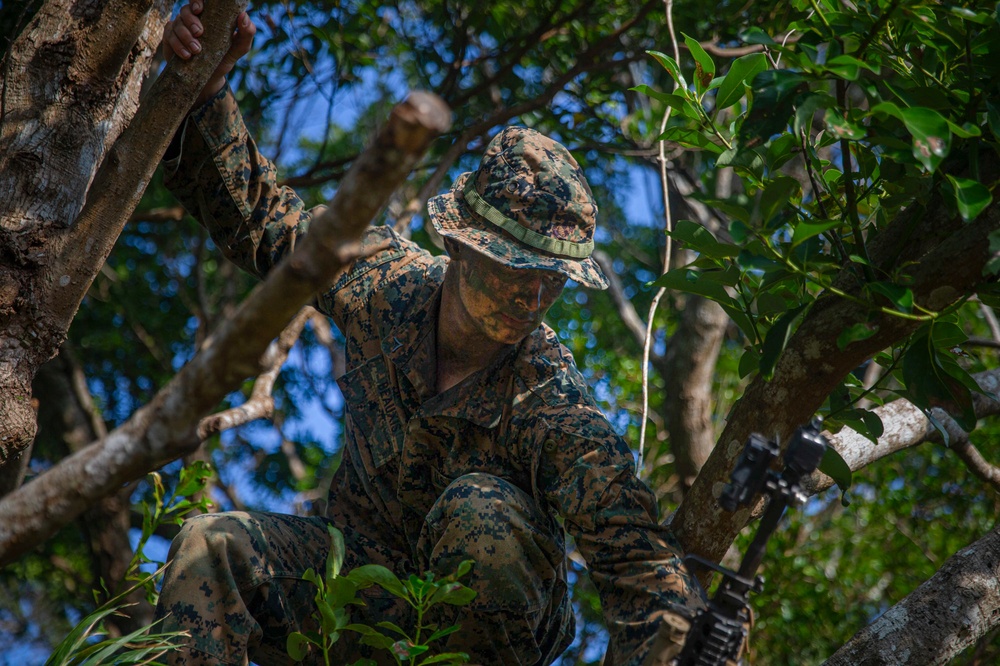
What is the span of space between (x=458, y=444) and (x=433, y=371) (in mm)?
242

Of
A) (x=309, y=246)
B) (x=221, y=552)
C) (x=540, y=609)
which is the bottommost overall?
(x=540, y=609)

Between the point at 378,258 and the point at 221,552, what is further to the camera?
the point at 378,258

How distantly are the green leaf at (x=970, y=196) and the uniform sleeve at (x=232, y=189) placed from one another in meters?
1.80

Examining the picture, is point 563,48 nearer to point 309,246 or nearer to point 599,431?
point 599,431

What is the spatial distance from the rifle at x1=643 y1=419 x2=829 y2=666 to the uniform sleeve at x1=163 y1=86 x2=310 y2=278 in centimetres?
161

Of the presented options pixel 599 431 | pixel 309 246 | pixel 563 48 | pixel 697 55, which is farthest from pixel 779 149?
pixel 563 48

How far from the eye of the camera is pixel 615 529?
2.41m

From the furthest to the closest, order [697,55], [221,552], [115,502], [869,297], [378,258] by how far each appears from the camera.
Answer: [115,502] < [378,258] < [221,552] < [697,55] < [869,297]

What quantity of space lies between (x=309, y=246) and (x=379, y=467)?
1.64 metres

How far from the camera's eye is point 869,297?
217 centimetres

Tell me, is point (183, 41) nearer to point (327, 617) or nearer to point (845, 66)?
point (327, 617)

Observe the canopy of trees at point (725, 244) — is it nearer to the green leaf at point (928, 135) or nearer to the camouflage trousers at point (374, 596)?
the green leaf at point (928, 135)

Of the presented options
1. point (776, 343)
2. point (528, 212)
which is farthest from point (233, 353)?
point (528, 212)

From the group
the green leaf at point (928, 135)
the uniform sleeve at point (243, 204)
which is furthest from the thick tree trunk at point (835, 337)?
the uniform sleeve at point (243, 204)
